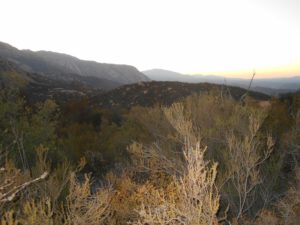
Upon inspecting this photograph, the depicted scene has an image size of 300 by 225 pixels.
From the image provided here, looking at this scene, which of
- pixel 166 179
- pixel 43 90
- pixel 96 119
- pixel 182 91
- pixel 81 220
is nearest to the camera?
pixel 81 220

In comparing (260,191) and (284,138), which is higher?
(284,138)

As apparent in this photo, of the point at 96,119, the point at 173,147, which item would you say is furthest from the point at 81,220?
the point at 96,119

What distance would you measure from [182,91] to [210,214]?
5059cm

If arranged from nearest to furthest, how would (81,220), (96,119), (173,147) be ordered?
(81,220) < (173,147) < (96,119)

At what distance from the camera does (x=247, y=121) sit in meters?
→ 13.7

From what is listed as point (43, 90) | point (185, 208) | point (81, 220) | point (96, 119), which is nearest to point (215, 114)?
point (81, 220)

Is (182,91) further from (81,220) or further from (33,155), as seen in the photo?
(81,220)

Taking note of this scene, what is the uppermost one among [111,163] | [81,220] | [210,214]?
[210,214]

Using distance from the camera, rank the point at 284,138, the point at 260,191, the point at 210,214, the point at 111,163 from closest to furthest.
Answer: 1. the point at 210,214
2. the point at 260,191
3. the point at 284,138
4. the point at 111,163

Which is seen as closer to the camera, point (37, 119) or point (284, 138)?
point (284, 138)

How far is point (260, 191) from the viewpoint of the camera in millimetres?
13383

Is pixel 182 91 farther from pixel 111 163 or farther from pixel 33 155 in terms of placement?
pixel 33 155

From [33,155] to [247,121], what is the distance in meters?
10.4

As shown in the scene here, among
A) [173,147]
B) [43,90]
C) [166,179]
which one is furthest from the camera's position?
[43,90]
